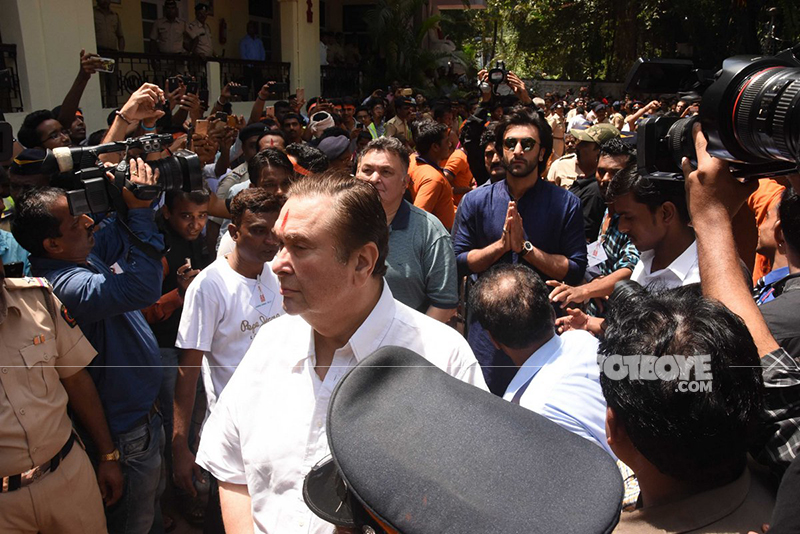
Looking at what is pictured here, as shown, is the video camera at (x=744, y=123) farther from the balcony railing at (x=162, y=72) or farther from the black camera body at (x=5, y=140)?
the balcony railing at (x=162, y=72)

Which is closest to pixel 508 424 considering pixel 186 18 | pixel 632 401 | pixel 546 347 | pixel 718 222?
pixel 632 401

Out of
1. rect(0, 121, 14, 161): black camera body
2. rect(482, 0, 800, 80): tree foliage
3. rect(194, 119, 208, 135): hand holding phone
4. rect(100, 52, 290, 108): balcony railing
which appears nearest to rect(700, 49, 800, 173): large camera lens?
rect(0, 121, 14, 161): black camera body

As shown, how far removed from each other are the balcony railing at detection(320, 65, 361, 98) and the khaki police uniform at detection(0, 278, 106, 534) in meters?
13.5

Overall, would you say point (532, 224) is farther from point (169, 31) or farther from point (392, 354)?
point (169, 31)

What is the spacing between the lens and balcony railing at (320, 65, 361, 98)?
49.8 ft

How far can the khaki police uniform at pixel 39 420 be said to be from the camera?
6.77ft

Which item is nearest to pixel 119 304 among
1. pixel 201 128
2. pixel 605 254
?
pixel 605 254

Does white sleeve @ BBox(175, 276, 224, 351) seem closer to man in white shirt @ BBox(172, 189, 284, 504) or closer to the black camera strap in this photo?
man in white shirt @ BBox(172, 189, 284, 504)

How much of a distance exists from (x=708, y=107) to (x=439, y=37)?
72.3ft

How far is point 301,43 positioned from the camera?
13492 millimetres

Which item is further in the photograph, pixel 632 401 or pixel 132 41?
pixel 132 41

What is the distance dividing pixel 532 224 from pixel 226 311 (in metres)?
1.71

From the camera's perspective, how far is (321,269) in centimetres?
167

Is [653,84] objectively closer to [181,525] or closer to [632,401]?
[632,401]
